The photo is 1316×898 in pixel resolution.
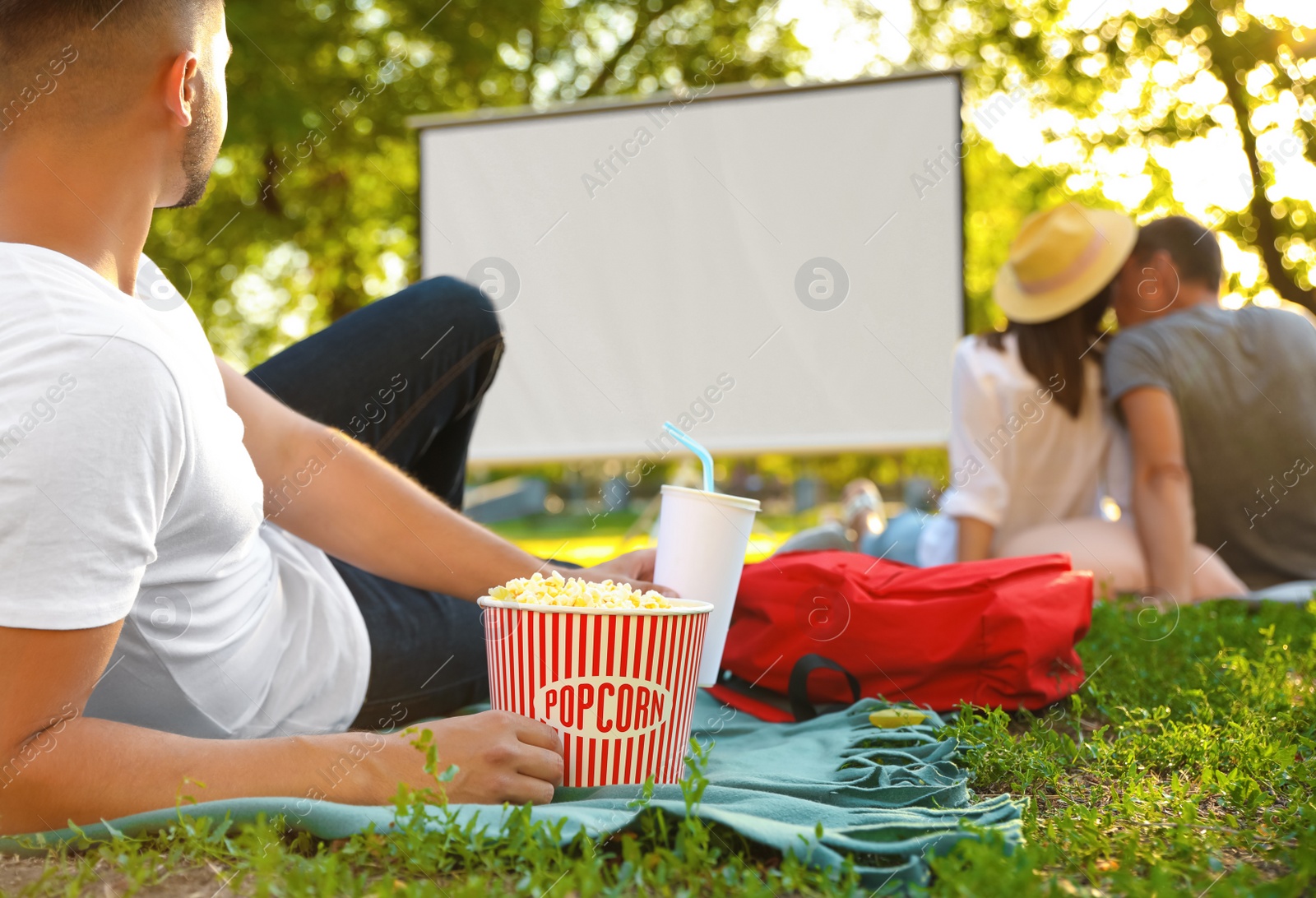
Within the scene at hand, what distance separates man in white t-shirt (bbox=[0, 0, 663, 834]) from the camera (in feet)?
3.51

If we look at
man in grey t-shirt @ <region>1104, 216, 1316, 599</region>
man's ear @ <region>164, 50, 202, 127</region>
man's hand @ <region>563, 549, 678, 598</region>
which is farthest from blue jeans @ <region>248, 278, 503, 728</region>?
man in grey t-shirt @ <region>1104, 216, 1316, 599</region>

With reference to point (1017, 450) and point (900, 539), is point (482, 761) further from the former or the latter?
point (900, 539)

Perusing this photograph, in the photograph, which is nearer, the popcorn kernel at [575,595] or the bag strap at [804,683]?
the popcorn kernel at [575,595]

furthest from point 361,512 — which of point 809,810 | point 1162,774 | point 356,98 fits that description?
point 356,98

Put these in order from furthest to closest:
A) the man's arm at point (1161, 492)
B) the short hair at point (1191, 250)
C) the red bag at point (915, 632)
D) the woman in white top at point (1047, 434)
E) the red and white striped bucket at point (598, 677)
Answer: the short hair at point (1191, 250) < the woman in white top at point (1047, 434) < the man's arm at point (1161, 492) < the red bag at point (915, 632) < the red and white striped bucket at point (598, 677)

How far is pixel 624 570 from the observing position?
6.25 ft

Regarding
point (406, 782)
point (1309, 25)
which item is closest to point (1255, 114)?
point (1309, 25)

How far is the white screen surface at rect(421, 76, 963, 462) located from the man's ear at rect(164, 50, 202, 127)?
423 centimetres

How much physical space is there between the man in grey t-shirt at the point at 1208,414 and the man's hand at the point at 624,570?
Answer: 236 cm

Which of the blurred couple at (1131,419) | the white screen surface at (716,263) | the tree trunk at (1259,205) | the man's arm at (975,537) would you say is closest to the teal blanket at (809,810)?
the man's arm at (975,537)

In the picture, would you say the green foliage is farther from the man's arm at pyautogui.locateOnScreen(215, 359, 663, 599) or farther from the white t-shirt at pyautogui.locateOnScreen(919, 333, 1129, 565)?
the white t-shirt at pyautogui.locateOnScreen(919, 333, 1129, 565)

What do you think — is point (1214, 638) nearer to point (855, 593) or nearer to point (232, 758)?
point (855, 593)

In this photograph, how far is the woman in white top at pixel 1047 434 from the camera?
12.0 feet

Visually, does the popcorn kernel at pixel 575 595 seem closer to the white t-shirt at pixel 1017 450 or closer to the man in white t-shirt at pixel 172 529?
the man in white t-shirt at pixel 172 529
